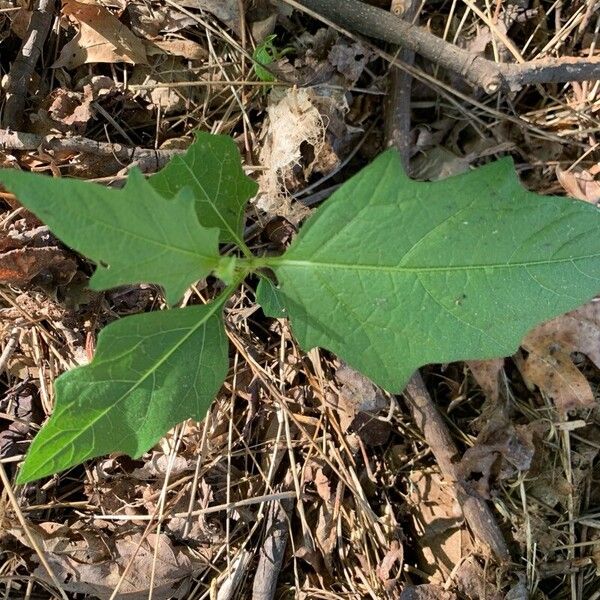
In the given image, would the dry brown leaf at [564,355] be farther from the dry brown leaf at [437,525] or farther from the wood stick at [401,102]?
the wood stick at [401,102]

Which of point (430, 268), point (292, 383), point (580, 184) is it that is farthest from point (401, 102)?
point (292, 383)

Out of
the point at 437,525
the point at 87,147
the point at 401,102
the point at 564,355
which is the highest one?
the point at 401,102

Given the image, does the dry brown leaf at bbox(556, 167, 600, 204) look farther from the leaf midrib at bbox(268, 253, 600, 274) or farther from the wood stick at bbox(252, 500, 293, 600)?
the wood stick at bbox(252, 500, 293, 600)

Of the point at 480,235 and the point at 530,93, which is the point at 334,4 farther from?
the point at 480,235

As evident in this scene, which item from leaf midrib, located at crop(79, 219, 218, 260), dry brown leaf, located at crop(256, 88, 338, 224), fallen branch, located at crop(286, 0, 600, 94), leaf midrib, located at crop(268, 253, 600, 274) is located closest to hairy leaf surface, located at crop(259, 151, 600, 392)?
leaf midrib, located at crop(268, 253, 600, 274)

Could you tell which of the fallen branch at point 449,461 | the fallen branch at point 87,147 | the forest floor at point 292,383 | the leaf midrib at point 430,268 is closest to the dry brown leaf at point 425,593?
the forest floor at point 292,383

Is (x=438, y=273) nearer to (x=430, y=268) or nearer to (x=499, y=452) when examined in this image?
(x=430, y=268)
